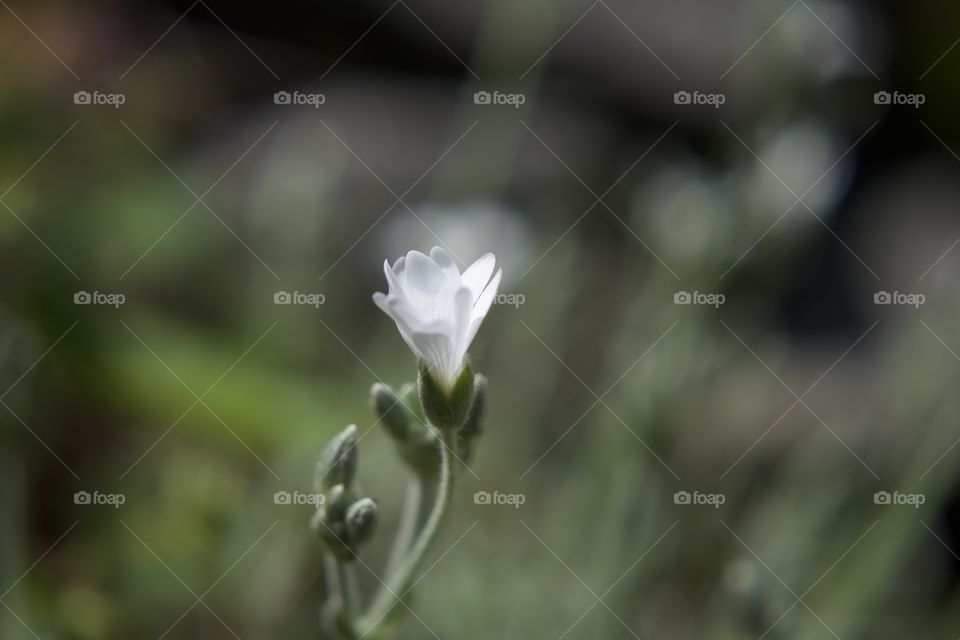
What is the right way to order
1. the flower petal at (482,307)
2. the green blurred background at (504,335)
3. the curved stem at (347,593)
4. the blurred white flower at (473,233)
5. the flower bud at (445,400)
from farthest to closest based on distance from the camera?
the blurred white flower at (473,233), the green blurred background at (504,335), the curved stem at (347,593), the flower bud at (445,400), the flower petal at (482,307)

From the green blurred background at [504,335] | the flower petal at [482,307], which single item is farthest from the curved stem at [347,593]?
the green blurred background at [504,335]

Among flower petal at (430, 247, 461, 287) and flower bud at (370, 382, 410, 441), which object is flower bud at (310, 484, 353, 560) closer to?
flower bud at (370, 382, 410, 441)

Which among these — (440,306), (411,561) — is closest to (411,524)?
(411,561)

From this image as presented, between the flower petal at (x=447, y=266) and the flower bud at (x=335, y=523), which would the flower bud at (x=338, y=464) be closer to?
the flower bud at (x=335, y=523)

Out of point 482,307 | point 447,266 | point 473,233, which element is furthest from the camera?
point 473,233

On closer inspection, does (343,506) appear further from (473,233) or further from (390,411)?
(473,233)

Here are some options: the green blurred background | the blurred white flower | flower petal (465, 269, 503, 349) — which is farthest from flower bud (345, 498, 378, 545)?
the blurred white flower

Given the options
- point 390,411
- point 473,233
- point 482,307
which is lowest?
point 390,411

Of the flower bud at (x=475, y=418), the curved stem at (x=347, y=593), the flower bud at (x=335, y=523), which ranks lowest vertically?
the curved stem at (x=347, y=593)
